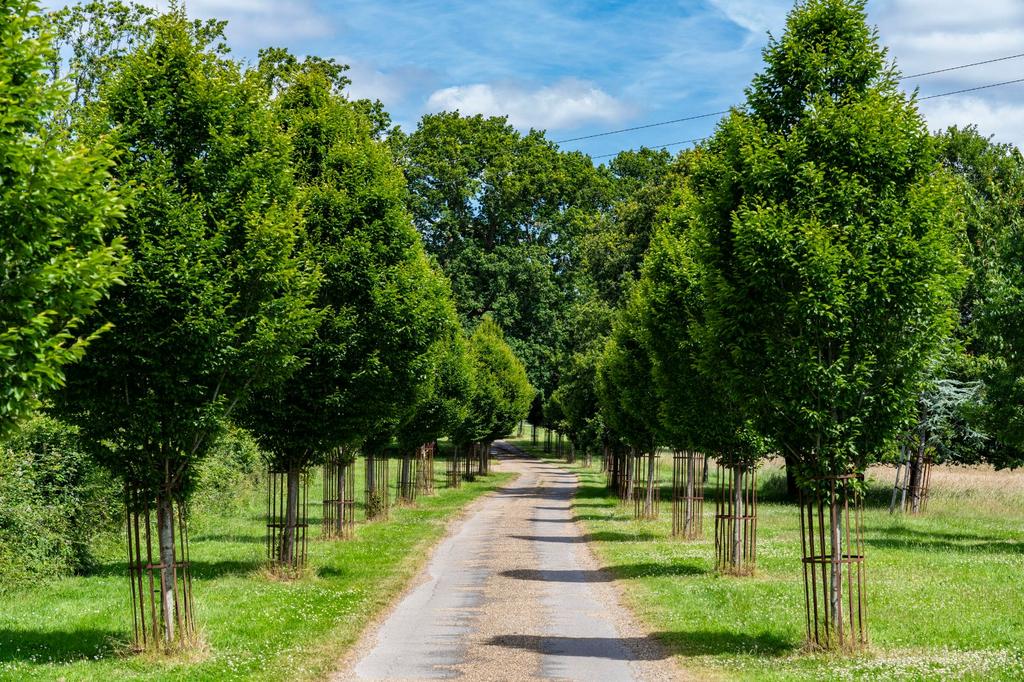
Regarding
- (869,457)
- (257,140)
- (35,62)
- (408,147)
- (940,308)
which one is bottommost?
(869,457)

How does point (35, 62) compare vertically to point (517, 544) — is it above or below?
above

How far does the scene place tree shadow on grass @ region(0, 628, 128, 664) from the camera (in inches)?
489

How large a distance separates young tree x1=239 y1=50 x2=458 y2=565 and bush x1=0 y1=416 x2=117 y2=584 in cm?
350

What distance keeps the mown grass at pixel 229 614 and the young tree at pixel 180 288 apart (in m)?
0.75

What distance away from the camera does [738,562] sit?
68.1 ft

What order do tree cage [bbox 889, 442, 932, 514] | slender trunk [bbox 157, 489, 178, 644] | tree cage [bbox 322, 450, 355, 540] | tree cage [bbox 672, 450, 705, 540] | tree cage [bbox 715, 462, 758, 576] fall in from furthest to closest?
tree cage [bbox 889, 442, 932, 514], tree cage [bbox 672, 450, 705, 540], tree cage [bbox 322, 450, 355, 540], tree cage [bbox 715, 462, 758, 576], slender trunk [bbox 157, 489, 178, 644]

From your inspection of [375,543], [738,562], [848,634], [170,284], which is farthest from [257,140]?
[375,543]

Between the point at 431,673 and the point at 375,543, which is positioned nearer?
the point at 431,673

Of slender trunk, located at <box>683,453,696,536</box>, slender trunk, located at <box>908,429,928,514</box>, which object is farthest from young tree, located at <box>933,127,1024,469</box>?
slender trunk, located at <box>683,453,696,536</box>

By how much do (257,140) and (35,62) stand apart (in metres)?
6.51

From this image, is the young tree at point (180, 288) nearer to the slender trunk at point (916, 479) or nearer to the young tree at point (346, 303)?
the young tree at point (346, 303)

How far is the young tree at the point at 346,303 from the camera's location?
66.4 ft

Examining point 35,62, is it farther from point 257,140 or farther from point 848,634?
point 848,634

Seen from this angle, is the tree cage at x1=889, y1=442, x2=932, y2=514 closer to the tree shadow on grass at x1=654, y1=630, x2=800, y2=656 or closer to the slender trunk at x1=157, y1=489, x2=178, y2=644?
the tree shadow on grass at x1=654, y1=630, x2=800, y2=656
